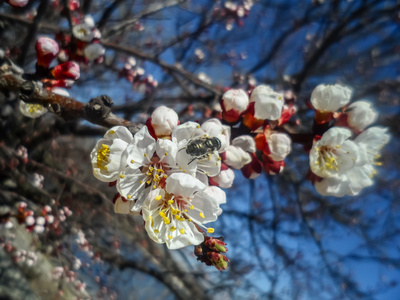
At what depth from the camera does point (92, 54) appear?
1955mm

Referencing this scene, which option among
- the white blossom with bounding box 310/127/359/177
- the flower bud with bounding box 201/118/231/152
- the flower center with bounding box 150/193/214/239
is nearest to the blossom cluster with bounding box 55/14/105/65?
the flower bud with bounding box 201/118/231/152

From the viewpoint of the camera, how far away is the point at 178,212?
3.05ft

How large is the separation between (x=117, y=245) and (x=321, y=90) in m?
3.95

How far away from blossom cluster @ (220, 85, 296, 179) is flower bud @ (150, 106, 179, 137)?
0.25m

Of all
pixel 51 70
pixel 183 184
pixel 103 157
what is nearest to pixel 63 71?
pixel 51 70

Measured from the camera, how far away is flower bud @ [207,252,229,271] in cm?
84

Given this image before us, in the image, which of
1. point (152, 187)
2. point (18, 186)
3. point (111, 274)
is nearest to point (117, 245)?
point (111, 274)

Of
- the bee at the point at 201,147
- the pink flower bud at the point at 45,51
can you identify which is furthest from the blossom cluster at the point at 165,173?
the pink flower bud at the point at 45,51

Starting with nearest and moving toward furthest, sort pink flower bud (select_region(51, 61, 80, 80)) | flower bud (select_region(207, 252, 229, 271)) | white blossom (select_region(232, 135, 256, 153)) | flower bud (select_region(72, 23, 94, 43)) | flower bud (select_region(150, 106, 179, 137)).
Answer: flower bud (select_region(207, 252, 229, 271)) → flower bud (select_region(150, 106, 179, 137)) → white blossom (select_region(232, 135, 256, 153)) → pink flower bud (select_region(51, 61, 80, 80)) → flower bud (select_region(72, 23, 94, 43))

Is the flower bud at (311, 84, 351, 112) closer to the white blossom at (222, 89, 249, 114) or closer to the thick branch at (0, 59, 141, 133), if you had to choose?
the white blossom at (222, 89, 249, 114)

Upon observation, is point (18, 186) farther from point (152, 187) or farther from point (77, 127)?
point (152, 187)

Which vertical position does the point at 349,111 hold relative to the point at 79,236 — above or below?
above

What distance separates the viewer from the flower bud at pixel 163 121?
94 centimetres

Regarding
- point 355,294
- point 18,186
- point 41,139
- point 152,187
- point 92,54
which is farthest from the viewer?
point 355,294
